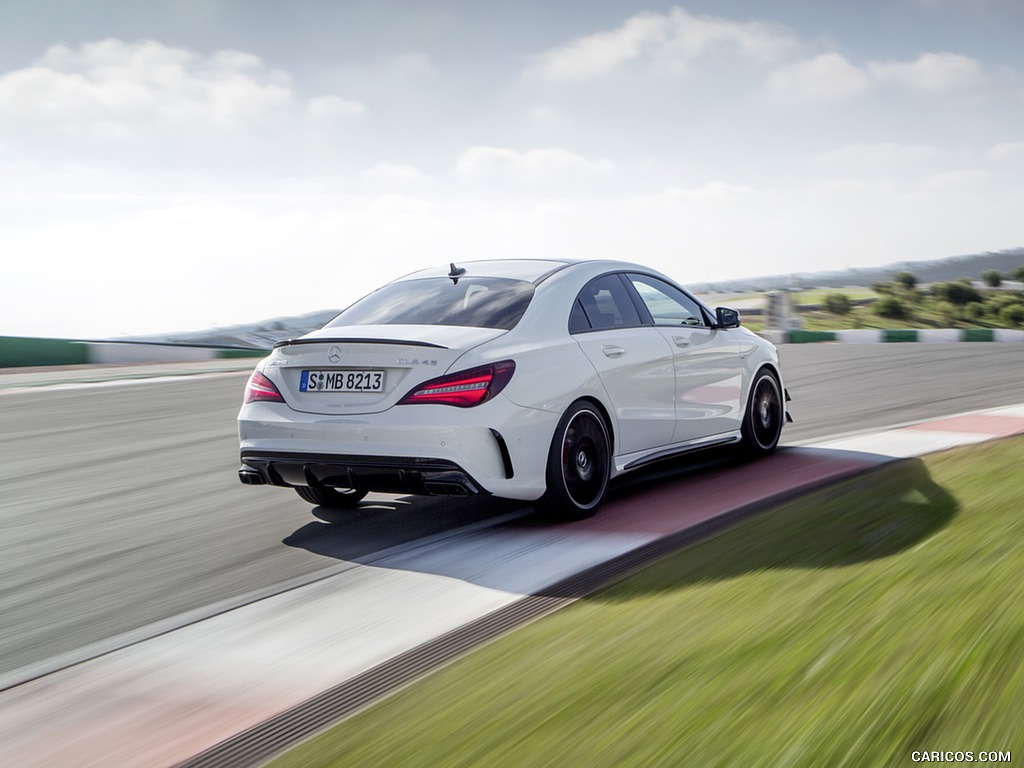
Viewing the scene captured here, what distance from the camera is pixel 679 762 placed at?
105 inches

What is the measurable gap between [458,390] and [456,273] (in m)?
1.40

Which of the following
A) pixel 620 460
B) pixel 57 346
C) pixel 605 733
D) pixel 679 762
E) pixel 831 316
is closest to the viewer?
pixel 679 762

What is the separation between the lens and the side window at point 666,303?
7121 mm

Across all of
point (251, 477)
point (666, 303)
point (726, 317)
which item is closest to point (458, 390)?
point (251, 477)

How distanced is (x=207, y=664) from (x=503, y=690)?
120 cm

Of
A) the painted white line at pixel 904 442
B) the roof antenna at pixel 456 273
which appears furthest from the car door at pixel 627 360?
the painted white line at pixel 904 442

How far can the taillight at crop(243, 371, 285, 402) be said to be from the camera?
579 centimetres

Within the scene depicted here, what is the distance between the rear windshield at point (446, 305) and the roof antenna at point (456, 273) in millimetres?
31

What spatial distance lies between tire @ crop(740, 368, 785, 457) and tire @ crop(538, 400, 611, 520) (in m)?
2.21

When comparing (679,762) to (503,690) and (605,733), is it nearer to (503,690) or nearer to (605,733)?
(605,733)

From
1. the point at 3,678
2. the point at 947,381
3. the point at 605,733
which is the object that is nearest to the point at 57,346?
the point at 947,381

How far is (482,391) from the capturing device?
5.39 m

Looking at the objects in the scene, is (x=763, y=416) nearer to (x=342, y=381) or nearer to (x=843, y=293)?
(x=342, y=381)

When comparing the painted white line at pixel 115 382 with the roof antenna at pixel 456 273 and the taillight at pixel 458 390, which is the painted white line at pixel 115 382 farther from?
the taillight at pixel 458 390
